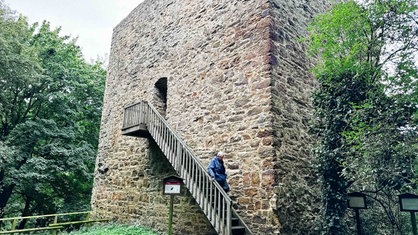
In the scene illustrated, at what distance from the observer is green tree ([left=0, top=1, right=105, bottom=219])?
10633mm

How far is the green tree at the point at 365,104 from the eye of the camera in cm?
490

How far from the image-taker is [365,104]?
17.0 feet

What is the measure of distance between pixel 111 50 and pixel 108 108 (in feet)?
8.24

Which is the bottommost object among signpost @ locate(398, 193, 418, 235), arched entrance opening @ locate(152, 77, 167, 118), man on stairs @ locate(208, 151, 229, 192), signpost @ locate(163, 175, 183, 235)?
signpost @ locate(398, 193, 418, 235)

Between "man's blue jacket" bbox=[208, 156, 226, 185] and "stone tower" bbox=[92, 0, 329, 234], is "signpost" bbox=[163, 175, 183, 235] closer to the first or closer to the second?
"man's blue jacket" bbox=[208, 156, 226, 185]

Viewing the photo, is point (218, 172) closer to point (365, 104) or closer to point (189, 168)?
point (189, 168)

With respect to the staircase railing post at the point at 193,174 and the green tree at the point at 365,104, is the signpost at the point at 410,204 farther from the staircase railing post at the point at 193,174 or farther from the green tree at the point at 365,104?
the staircase railing post at the point at 193,174

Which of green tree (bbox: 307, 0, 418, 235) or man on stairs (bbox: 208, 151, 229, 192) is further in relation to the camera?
man on stairs (bbox: 208, 151, 229, 192)

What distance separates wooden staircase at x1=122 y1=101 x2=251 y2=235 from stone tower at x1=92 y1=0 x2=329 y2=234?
612mm

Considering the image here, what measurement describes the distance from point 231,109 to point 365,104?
256cm

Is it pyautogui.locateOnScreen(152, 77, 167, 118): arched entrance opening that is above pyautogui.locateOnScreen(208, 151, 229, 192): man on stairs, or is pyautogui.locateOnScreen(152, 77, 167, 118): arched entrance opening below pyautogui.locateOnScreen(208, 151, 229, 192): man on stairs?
above

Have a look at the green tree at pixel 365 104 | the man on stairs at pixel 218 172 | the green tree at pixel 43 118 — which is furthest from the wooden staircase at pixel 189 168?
the green tree at pixel 43 118

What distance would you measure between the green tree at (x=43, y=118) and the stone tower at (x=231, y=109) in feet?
10.3

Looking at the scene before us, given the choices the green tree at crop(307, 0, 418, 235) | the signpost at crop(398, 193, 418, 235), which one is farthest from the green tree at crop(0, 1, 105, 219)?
the signpost at crop(398, 193, 418, 235)
